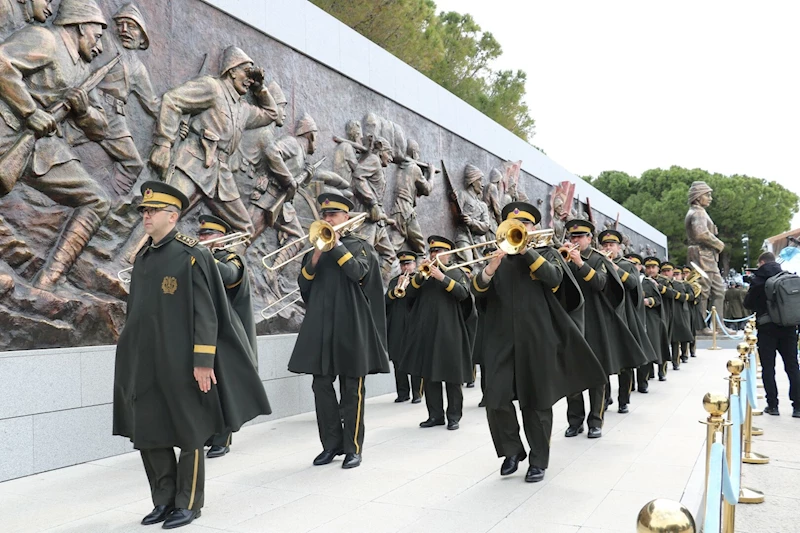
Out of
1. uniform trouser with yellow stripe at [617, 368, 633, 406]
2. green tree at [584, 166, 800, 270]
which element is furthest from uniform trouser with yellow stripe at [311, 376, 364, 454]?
green tree at [584, 166, 800, 270]

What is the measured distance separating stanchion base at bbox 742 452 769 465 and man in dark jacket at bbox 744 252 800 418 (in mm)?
2104

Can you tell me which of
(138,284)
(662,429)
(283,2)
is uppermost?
(283,2)

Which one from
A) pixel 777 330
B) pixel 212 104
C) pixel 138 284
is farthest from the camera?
pixel 777 330

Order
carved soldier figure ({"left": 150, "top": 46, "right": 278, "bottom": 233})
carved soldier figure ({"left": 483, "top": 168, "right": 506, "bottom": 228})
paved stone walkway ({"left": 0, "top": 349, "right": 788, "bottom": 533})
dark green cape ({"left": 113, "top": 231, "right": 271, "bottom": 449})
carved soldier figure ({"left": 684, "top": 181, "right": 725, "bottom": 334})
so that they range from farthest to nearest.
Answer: carved soldier figure ({"left": 684, "top": 181, "right": 725, "bottom": 334}) < carved soldier figure ({"left": 483, "top": 168, "right": 506, "bottom": 228}) < carved soldier figure ({"left": 150, "top": 46, "right": 278, "bottom": 233}) < paved stone walkway ({"left": 0, "top": 349, "right": 788, "bottom": 533}) < dark green cape ({"left": 113, "top": 231, "right": 271, "bottom": 449})

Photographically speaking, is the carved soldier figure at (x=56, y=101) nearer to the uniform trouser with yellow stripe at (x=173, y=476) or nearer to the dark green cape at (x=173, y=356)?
the dark green cape at (x=173, y=356)

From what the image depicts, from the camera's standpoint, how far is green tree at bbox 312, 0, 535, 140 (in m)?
21.4

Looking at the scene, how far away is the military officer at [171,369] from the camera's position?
3828 mm

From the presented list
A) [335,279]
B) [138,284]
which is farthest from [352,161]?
[138,284]

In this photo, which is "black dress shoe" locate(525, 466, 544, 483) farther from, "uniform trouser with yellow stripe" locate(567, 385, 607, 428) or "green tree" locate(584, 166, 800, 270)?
"green tree" locate(584, 166, 800, 270)

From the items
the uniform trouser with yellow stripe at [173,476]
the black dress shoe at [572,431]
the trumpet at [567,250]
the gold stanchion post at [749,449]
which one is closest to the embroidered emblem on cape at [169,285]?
the uniform trouser with yellow stripe at [173,476]

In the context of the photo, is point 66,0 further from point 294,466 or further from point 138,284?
point 294,466

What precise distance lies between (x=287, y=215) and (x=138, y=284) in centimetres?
417

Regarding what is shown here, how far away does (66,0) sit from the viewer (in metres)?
5.69

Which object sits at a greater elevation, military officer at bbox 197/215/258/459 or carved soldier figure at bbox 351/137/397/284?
carved soldier figure at bbox 351/137/397/284
